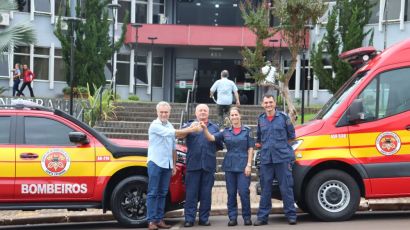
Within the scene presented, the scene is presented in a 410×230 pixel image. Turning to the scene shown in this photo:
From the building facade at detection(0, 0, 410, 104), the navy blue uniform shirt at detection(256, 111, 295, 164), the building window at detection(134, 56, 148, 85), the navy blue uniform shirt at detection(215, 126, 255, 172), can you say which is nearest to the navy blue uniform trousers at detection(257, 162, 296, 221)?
the navy blue uniform shirt at detection(256, 111, 295, 164)

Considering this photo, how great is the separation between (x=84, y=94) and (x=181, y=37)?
9.34 m

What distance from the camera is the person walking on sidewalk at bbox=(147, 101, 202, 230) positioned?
373 inches

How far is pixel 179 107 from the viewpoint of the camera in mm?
22516

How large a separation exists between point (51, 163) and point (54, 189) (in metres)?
0.38

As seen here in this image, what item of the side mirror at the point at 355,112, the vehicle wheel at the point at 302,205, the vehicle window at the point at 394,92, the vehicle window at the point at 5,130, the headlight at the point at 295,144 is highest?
the vehicle window at the point at 394,92

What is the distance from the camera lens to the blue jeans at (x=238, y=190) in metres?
9.90

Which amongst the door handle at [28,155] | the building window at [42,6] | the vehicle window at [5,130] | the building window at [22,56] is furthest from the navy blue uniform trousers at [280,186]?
the building window at [42,6]

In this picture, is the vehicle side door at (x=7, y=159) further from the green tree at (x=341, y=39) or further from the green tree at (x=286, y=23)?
the green tree at (x=341, y=39)

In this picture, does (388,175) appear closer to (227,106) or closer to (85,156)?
(85,156)

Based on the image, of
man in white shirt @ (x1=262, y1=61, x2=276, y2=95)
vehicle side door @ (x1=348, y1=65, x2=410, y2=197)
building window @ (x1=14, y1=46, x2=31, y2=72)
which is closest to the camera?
vehicle side door @ (x1=348, y1=65, x2=410, y2=197)

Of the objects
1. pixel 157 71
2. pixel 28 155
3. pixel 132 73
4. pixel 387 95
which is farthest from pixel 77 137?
pixel 157 71

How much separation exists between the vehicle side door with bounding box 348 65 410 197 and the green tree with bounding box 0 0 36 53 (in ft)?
34.9

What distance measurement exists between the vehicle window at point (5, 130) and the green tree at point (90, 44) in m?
18.7

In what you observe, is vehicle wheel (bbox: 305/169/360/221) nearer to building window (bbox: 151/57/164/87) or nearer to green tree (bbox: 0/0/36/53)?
green tree (bbox: 0/0/36/53)
